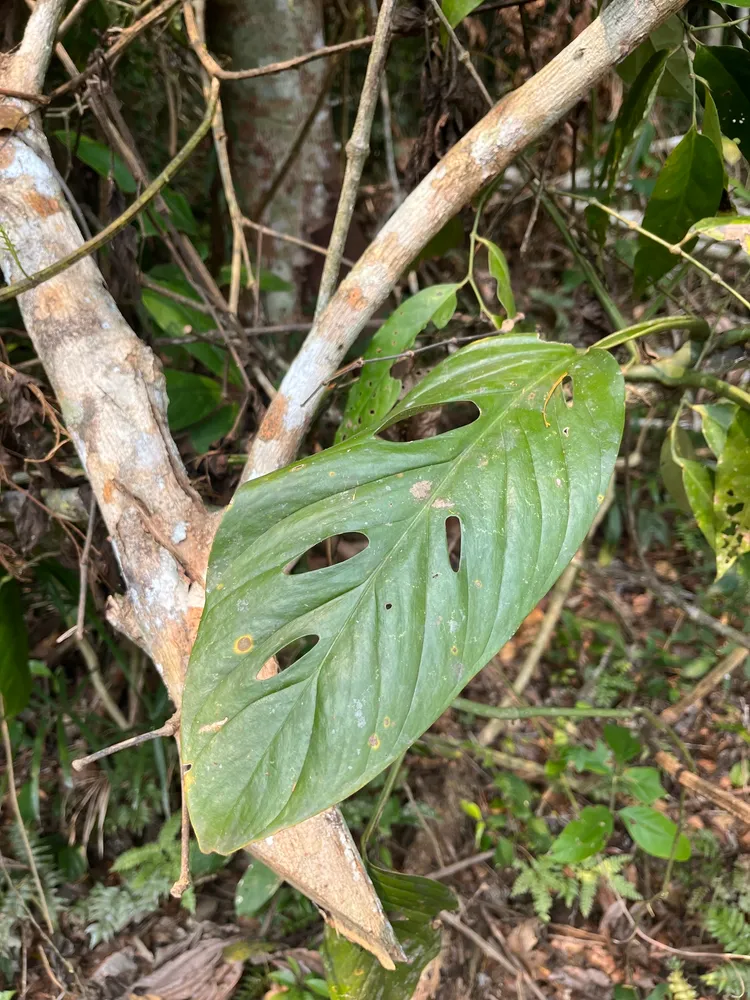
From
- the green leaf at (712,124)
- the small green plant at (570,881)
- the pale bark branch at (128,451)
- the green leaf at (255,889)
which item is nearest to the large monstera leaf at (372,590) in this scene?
the pale bark branch at (128,451)

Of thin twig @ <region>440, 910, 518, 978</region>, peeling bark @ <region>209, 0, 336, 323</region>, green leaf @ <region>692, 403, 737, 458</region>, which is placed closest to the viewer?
green leaf @ <region>692, 403, 737, 458</region>

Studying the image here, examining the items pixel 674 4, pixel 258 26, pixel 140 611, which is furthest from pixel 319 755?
pixel 258 26

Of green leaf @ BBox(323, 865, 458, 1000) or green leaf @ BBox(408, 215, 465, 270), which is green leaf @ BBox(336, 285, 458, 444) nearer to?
green leaf @ BBox(408, 215, 465, 270)

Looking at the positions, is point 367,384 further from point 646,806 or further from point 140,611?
point 646,806

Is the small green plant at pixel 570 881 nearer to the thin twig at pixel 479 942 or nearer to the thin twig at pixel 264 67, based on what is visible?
the thin twig at pixel 479 942

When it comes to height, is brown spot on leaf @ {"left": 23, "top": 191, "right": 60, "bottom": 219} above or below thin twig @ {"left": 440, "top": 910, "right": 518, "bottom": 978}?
above

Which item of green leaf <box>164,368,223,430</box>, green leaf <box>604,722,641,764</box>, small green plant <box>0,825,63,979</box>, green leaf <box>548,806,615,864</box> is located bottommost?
green leaf <box>548,806,615,864</box>

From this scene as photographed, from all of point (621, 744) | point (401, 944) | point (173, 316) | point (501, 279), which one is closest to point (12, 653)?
point (173, 316)

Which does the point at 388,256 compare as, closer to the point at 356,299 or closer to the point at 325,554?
the point at 356,299

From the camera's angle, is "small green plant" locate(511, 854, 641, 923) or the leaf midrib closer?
the leaf midrib

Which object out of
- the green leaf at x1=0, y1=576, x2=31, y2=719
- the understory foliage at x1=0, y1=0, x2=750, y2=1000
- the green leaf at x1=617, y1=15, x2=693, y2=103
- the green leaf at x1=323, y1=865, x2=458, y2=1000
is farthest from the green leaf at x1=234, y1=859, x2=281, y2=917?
the green leaf at x1=617, y1=15, x2=693, y2=103
